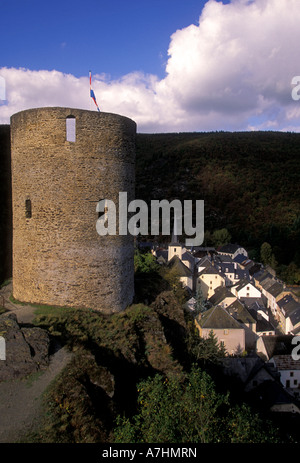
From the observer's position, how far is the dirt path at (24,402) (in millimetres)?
5867

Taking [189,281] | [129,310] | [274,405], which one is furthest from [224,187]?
[129,310]

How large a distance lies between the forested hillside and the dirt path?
165 feet

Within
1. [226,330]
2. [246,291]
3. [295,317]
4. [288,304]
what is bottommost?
[295,317]

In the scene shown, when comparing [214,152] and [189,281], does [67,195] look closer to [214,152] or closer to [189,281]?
[189,281]

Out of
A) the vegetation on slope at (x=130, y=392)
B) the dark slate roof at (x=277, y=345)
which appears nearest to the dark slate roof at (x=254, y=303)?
the dark slate roof at (x=277, y=345)

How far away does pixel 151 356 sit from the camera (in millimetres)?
9453

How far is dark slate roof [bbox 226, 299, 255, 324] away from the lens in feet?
98.5

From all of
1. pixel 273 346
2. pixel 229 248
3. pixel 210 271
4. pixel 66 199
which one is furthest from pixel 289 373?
pixel 229 248

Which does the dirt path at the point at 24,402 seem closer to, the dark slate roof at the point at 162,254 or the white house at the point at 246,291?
the white house at the point at 246,291

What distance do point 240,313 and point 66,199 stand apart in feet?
83.0

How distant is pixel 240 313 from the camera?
100 ft

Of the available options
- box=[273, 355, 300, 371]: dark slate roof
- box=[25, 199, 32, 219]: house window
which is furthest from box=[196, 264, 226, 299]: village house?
box=[25, 199, 32, 219]: house window

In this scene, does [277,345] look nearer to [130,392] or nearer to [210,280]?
[210,280]

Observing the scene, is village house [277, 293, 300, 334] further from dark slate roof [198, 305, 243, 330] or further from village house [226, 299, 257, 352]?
dark slate roof [198, 305, 243, 330]
